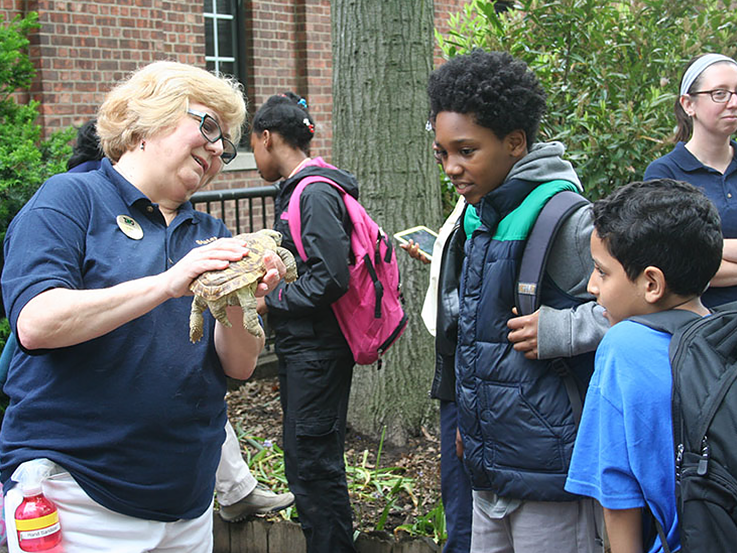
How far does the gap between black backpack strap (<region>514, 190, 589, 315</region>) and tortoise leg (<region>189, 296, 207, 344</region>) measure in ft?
3.20

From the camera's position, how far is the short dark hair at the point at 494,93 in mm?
2469

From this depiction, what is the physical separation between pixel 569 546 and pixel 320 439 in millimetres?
1464

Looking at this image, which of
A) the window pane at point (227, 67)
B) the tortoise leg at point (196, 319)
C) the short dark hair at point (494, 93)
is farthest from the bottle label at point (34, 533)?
the window pane at point (227, 67)

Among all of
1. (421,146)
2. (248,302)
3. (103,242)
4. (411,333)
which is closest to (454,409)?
(248,302)

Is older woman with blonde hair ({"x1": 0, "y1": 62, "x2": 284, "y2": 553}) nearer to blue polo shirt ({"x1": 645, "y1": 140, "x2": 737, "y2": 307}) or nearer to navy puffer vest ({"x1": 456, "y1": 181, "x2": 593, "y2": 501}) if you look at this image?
navy puffer vest ({"x1": 456, "y1": 181, "x2": 593, "y2": 501})

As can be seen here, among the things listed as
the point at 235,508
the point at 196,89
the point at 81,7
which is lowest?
the point at 235,508

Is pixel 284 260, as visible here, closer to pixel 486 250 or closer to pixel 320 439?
pixel 486 250

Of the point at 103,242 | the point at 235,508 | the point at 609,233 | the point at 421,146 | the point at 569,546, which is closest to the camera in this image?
the point at 609,233

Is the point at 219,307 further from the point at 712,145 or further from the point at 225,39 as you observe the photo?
the point at 225,39

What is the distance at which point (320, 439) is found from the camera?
3.49 metres

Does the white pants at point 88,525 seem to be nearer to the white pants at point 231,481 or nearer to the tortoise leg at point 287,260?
the tortoise leg at point 287,260

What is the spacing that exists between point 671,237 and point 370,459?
3510mm

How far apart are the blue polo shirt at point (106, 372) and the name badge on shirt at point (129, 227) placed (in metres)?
0.01

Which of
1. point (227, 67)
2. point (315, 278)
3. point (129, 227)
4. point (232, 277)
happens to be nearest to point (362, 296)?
point (315, 278)
